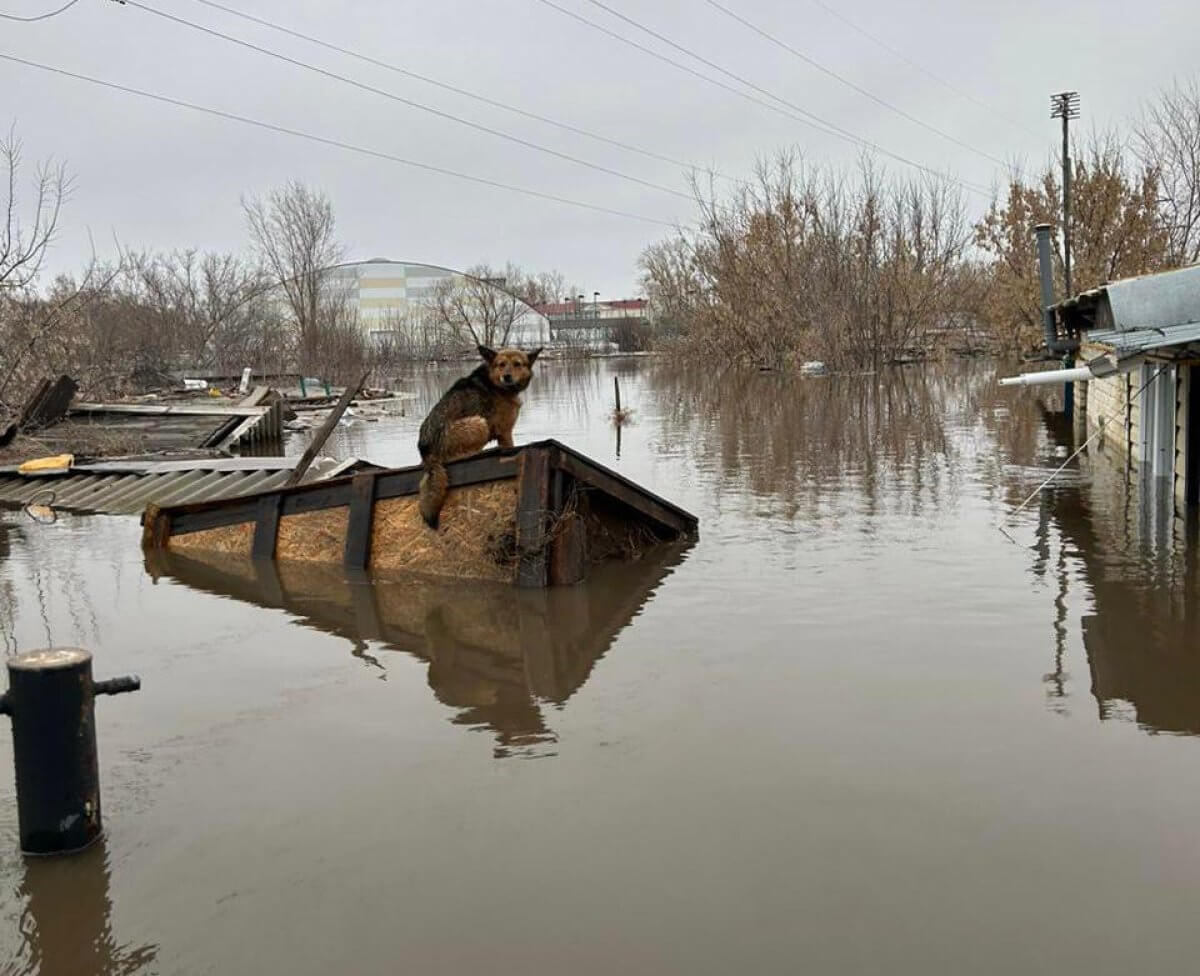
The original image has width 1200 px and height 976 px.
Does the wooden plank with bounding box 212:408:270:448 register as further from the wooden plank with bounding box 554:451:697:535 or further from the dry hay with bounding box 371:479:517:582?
the wooden plank with bounding box 554:451:697:535

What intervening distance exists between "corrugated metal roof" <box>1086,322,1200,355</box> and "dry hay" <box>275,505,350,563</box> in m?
7.50

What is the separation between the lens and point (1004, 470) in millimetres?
17141

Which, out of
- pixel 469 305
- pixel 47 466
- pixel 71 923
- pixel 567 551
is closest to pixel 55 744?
pixel 71 923

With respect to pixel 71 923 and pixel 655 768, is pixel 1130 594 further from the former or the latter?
pixel 71 923

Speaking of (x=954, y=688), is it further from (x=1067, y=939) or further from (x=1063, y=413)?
(x=1063, y=413)

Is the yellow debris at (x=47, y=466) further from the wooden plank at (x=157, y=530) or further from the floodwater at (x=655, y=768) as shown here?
the floodwater at (x=655, y=768)

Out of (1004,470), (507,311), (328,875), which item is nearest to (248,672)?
(328,875)

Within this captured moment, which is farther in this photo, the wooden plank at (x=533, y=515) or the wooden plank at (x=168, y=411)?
the wooden plank at (x=168, y=411)

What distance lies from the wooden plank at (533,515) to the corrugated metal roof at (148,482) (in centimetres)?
582

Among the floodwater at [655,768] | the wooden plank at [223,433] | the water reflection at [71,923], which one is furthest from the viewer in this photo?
the wooden plank at [223,433]

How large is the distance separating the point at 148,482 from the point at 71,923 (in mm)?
14455

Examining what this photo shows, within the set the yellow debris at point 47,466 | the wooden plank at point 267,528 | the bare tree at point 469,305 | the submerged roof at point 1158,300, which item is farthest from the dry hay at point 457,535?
the bare tree at point 469,305

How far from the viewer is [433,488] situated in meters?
9.97

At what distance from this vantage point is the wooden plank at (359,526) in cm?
1065
